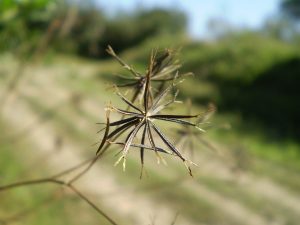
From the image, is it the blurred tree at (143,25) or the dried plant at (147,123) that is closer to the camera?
the dried plant at (147,123)

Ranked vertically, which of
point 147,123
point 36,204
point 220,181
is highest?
point 220,181

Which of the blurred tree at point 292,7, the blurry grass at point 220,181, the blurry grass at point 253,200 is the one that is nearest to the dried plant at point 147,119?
the blurry grass at point 220,181

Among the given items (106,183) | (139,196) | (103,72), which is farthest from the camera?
(103,72)

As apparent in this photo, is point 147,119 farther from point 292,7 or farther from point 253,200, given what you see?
point 292,7

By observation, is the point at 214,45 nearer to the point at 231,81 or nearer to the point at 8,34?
the point at 231,81

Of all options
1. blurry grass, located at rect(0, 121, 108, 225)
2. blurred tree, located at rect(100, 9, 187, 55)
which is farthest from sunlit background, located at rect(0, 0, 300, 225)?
blurred tree, located at rect(100, 9, 187, 55)

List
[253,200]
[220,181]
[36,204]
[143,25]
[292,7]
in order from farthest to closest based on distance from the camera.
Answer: [143,25], [292,7], [220,181], [253,200], [36,204]

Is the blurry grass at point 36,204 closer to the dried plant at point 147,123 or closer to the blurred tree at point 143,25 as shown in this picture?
the dried plant at point 147,123

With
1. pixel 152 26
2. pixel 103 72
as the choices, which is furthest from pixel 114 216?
pixel 152 26

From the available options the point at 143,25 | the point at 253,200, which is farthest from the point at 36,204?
the point at 143,25
